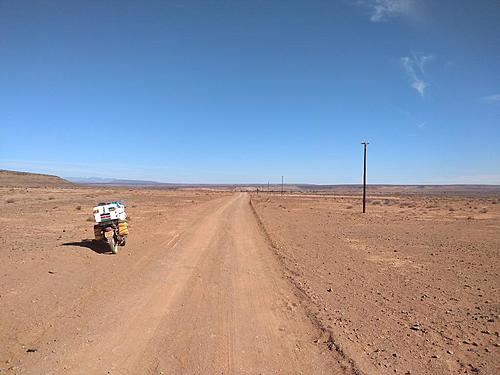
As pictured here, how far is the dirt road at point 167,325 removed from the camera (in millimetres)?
5160

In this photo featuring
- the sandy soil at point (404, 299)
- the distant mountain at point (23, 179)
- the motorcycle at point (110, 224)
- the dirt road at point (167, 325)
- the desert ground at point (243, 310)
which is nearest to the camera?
the dirt road at point (167, 325)

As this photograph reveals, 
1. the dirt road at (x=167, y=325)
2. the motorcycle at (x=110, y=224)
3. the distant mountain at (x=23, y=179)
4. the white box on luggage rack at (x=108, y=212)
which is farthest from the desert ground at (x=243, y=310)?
the distant mountain at (x=23, y=179)

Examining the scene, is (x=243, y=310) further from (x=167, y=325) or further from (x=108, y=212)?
(x=108, y=212)

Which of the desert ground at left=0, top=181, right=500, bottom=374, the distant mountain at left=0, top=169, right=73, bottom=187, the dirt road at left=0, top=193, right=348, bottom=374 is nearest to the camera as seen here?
the dirt road at left=0, top=193, right=348, bottom=374

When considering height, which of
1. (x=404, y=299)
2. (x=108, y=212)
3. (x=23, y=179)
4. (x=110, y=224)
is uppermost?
(x=23, y=179)

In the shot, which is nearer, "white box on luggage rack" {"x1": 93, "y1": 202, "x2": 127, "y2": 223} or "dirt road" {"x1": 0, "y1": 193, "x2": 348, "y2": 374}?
"dirt road" {"x1": 0, "y1": 193, "x2": 348, "y2": 374}

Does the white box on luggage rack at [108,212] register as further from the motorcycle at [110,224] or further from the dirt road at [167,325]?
the dirt road at [167,325]

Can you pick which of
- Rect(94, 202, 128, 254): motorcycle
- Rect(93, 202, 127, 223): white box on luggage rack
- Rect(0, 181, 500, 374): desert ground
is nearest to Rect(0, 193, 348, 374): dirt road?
Rect(0, 181, 500, 374): desert ground

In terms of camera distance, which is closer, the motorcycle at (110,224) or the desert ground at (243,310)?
the desert ground at (243,310)

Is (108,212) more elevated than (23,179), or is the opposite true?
(23,179)

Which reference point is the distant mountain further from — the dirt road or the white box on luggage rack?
A: the dirt road

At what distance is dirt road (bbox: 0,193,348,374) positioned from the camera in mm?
5160

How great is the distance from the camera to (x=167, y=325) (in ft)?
21.2

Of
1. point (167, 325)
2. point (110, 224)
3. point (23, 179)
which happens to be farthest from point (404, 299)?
point (23, 179)
